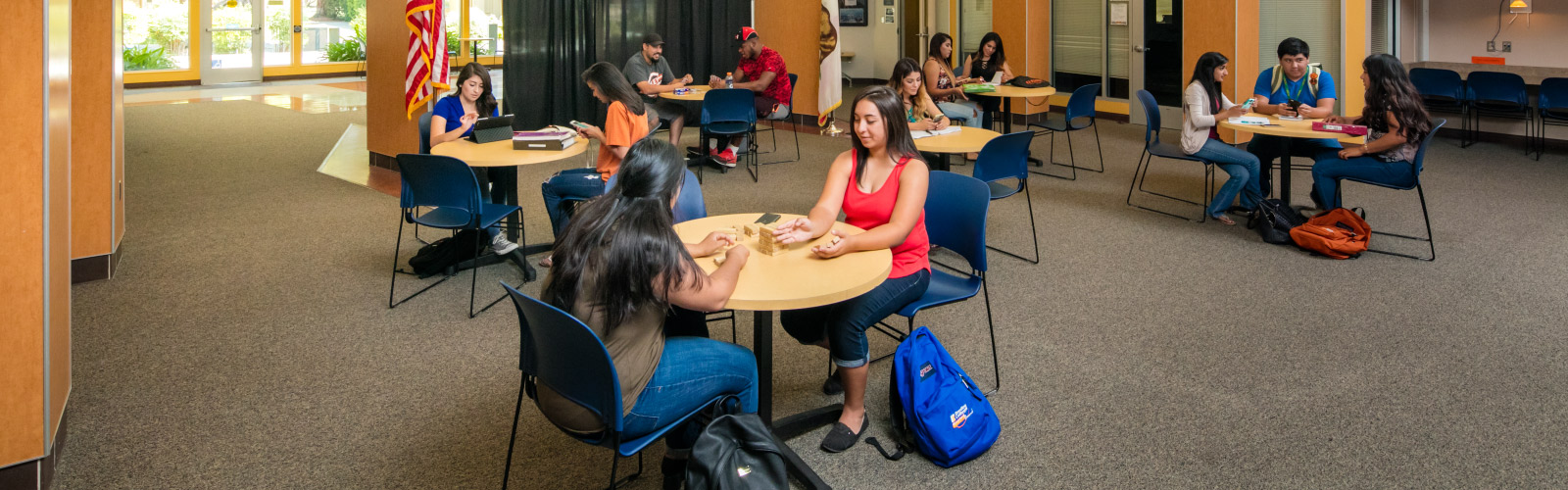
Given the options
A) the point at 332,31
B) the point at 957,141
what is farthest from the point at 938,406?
the point at 332,31

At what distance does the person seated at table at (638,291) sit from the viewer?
229cm

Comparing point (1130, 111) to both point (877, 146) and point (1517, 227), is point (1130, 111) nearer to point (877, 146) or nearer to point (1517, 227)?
point (1517, 227)

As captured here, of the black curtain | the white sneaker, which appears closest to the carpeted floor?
the white sneaker

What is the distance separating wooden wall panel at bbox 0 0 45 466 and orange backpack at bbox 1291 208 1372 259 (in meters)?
5.33

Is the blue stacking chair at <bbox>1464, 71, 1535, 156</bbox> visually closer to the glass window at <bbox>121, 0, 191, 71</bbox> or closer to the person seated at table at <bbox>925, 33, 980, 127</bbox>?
the person seated at table at <bbox>925, 33, 980, 127</bbox>

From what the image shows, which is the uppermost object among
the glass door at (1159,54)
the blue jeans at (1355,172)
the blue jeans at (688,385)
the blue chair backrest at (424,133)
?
the glass door at (1159,54)

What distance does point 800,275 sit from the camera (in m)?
2.67

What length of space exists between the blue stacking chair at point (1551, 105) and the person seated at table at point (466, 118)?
781cm

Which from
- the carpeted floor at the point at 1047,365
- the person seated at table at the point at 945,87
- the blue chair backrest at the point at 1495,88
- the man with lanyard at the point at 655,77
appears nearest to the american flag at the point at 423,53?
the carpeted floor at the point at 1047,365

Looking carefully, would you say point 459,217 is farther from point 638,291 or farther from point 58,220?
point 638,291

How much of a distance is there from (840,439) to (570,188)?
238 centimetres

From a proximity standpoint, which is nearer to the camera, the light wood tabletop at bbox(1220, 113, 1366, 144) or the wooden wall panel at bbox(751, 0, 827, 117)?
the light wood tabletop at bbox(1220, 113, 1366, 144)

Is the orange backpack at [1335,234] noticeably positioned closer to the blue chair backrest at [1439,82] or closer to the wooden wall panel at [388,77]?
the blue chair backrest at [1439,82]

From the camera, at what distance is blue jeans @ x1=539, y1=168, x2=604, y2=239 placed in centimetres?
494
